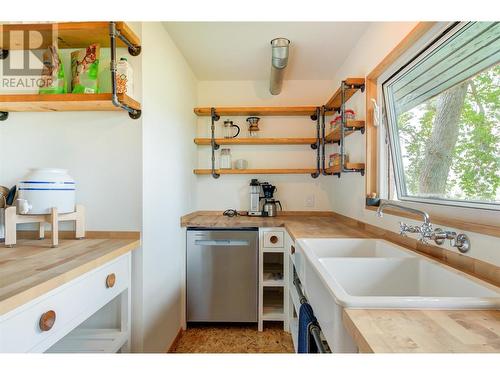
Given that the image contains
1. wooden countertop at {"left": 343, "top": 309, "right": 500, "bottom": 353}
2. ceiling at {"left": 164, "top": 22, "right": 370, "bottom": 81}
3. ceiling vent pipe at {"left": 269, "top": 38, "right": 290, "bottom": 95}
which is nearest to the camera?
wooden countertop at {"left": 343, "top": 309, "right": 500, "bottom": 353}

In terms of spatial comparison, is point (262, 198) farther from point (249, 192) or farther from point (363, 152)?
point (363, 152)

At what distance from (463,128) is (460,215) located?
414 mm

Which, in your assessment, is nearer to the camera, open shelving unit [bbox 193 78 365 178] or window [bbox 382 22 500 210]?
window [bbox 382 22 500 210]

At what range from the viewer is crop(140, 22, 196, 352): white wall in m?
1.62

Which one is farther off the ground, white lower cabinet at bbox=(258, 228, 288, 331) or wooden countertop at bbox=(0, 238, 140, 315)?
wooden countertop at bbox=(0, 238, 140, 315)

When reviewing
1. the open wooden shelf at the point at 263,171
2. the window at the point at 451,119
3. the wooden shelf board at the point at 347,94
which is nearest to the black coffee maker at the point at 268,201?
the open wooden shelf at the point at 263,171

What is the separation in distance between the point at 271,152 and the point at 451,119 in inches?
72.0

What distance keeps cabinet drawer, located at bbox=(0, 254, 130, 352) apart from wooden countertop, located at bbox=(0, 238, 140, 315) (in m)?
0.04

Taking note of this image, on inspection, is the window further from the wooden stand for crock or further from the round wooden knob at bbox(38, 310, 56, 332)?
the wooden stand for crock

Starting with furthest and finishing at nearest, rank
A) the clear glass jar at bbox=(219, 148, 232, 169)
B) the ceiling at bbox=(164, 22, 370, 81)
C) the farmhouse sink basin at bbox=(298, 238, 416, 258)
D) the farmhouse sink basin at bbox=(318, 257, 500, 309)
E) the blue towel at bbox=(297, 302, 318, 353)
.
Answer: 1. the clear glass jar at bbox=(219, 148, 232, 169)
2. the ceiling at bbox=(164, 22, 370, 81)
3. the farmhouse sink basin at bbox=(298, 238, 416, 258)
4. the blue towel at bbox=(297, 302, 318, 353)
5. the farmhouse sink basin at bbox=(318, 257, 500, 309)

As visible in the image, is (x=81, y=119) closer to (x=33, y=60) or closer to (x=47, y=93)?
(x=47, y=93)

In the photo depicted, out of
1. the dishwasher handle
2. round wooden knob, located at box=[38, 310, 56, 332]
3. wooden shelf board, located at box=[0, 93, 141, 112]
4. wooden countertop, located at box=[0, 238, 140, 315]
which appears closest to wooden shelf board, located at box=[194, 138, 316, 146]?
the dishwasher handle

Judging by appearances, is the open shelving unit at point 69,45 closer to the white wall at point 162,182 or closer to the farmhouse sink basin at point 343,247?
the white wall at point 162,182
